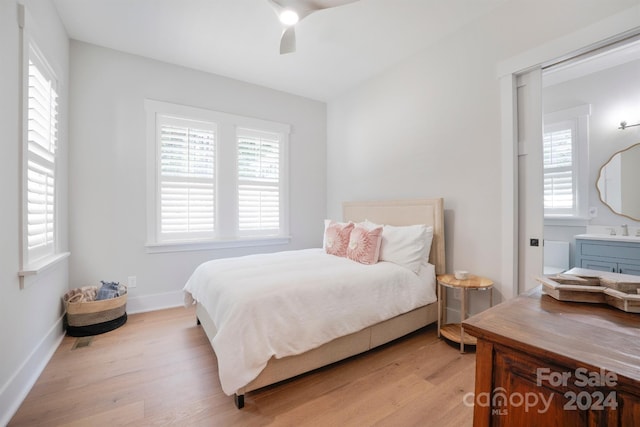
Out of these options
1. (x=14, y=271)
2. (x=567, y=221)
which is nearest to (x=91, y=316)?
(x=14, y=271)

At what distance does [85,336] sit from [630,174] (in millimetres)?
5891

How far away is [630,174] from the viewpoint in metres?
3.11

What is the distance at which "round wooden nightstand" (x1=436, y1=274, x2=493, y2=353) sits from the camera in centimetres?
223

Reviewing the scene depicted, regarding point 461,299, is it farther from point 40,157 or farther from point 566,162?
point 40,157

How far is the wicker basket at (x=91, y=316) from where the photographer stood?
2.49m

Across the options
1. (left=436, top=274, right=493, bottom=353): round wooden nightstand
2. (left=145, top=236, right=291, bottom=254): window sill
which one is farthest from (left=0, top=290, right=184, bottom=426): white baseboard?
(left=436, top=274, right=493, bottom=353): round wooden nightstand

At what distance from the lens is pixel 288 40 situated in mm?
2160

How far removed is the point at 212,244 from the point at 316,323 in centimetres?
219

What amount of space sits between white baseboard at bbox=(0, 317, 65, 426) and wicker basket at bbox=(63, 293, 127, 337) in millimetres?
122

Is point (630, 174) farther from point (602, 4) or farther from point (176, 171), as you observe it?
point (176, 171)

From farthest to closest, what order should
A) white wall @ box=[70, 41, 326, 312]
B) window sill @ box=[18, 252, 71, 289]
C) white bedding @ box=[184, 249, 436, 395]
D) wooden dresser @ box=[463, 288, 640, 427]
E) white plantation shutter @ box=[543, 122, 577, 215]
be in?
white plantation shutter @ box=[543, 122, 577, 215], white wall @ box=[70, 41, 326, 312], window sill @ box=[18, 252, 71, 289], white bedding @ box=[184, 249, 436, 395], wooden dresser @ box=[463, 288, 640, 427]

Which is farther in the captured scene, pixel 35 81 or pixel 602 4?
pixel 35 81

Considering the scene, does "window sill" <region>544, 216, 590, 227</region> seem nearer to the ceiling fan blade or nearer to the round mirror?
the round mirror

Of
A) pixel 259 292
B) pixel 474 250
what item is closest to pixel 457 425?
pixel 259 292
